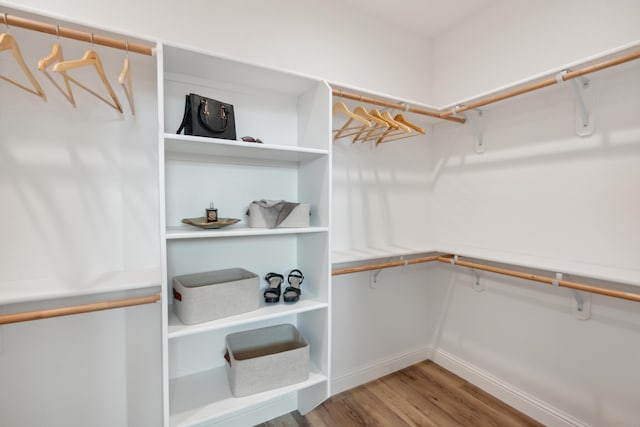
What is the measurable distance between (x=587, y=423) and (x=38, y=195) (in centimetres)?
280

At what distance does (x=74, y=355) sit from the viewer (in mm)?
1301

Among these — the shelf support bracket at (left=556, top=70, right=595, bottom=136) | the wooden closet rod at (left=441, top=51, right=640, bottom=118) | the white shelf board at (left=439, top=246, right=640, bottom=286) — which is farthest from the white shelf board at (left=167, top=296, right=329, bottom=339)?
the shelf support bracket at (left=556, top=70, right=595, bottom=136)

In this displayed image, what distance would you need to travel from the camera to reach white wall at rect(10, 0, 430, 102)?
1.37 m

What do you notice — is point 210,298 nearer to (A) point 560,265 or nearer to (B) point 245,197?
(B) point 245,197

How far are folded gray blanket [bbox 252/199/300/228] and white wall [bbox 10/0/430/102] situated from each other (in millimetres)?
650

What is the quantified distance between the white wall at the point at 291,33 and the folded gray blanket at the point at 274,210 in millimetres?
650

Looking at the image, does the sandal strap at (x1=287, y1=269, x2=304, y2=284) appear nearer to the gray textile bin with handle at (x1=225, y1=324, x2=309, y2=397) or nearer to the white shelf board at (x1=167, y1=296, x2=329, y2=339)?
the white shelf board at (x1=167, y1=296, x2=329, y2=339)

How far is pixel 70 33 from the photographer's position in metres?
1.00

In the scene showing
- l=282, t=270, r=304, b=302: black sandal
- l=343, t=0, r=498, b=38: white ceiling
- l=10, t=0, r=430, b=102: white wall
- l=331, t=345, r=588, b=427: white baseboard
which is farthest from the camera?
l=343, t=0, r=498, b=38: white ceiling

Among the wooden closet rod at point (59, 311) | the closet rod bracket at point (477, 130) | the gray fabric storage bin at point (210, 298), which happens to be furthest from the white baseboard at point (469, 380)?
the closet rod bracket at point (477, 130)

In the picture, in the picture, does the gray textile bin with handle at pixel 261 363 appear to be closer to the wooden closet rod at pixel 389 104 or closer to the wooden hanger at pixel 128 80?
the wooden hanger at pixel 128 80

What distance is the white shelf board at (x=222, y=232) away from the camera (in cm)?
114

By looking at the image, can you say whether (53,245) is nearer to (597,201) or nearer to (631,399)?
(597,201)

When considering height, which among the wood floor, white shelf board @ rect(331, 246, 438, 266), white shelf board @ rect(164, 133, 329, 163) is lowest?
the wood floor
